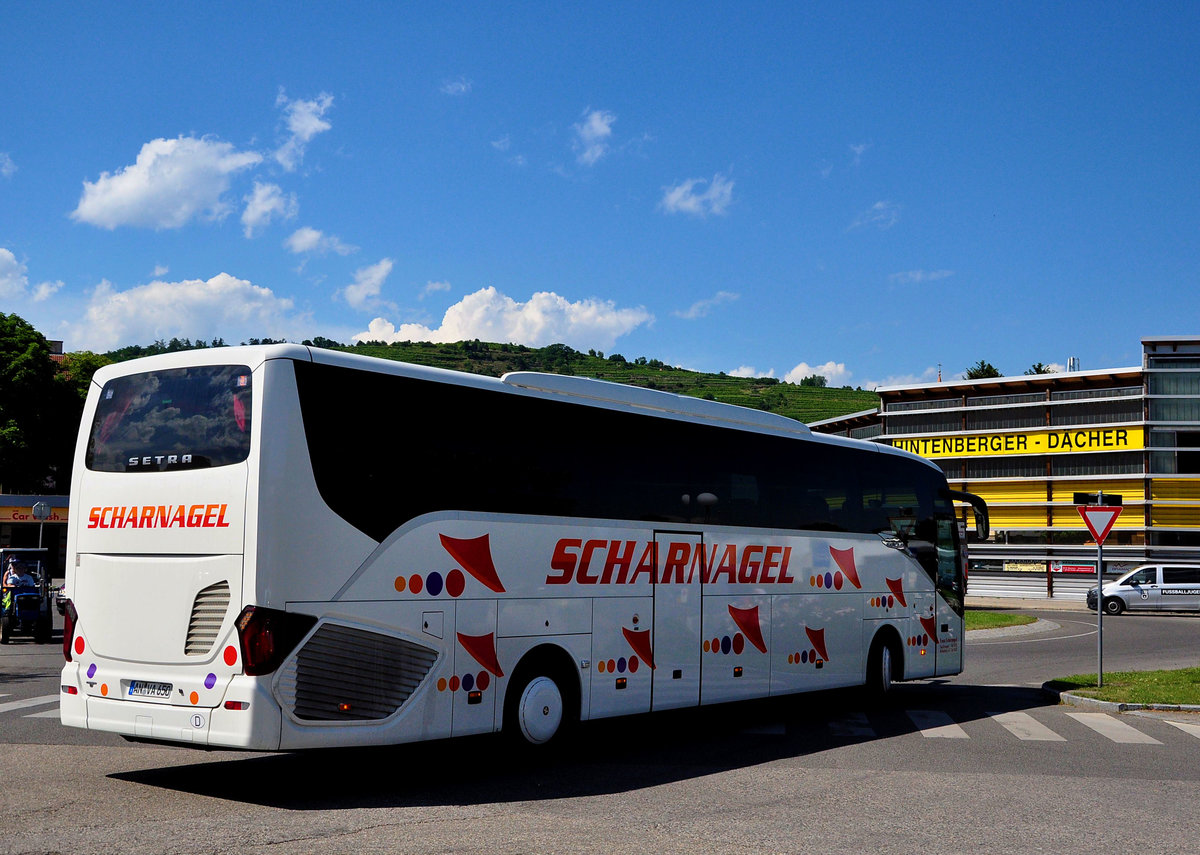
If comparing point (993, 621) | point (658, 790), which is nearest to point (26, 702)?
point (658, 790)

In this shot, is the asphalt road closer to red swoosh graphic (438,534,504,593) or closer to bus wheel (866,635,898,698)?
bus wheel (866,635,898,698)

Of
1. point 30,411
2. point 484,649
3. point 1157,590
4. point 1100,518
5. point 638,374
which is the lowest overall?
point 1157,590

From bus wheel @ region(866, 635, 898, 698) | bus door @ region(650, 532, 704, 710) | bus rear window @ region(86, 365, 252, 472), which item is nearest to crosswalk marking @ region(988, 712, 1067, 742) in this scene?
bus wheel @ region(866, 635, 898, 698)

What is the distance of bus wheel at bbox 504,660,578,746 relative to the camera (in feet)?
33.7

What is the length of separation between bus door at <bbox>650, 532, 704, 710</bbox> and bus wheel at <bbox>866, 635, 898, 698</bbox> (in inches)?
173

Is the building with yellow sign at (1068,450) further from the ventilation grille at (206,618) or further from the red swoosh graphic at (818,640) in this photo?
the ventilation grille at (206,618)

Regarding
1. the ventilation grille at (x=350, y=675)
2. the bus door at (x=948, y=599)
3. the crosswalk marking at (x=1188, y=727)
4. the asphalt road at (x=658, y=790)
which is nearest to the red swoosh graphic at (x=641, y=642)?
the asphalt road at (x=658, y=790)

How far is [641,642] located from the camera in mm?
11828

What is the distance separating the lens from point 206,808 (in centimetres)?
822

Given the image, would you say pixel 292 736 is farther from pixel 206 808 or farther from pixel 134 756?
pixel 134 756

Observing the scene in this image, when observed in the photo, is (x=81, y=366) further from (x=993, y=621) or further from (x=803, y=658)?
(x=803, y=658)

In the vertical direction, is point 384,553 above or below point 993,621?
above

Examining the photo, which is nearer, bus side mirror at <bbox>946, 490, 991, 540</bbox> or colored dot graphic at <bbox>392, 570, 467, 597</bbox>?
colored dot graphic at <bbox>392, 570, 467, 597</bbox>

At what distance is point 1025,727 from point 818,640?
2670 millimetres
